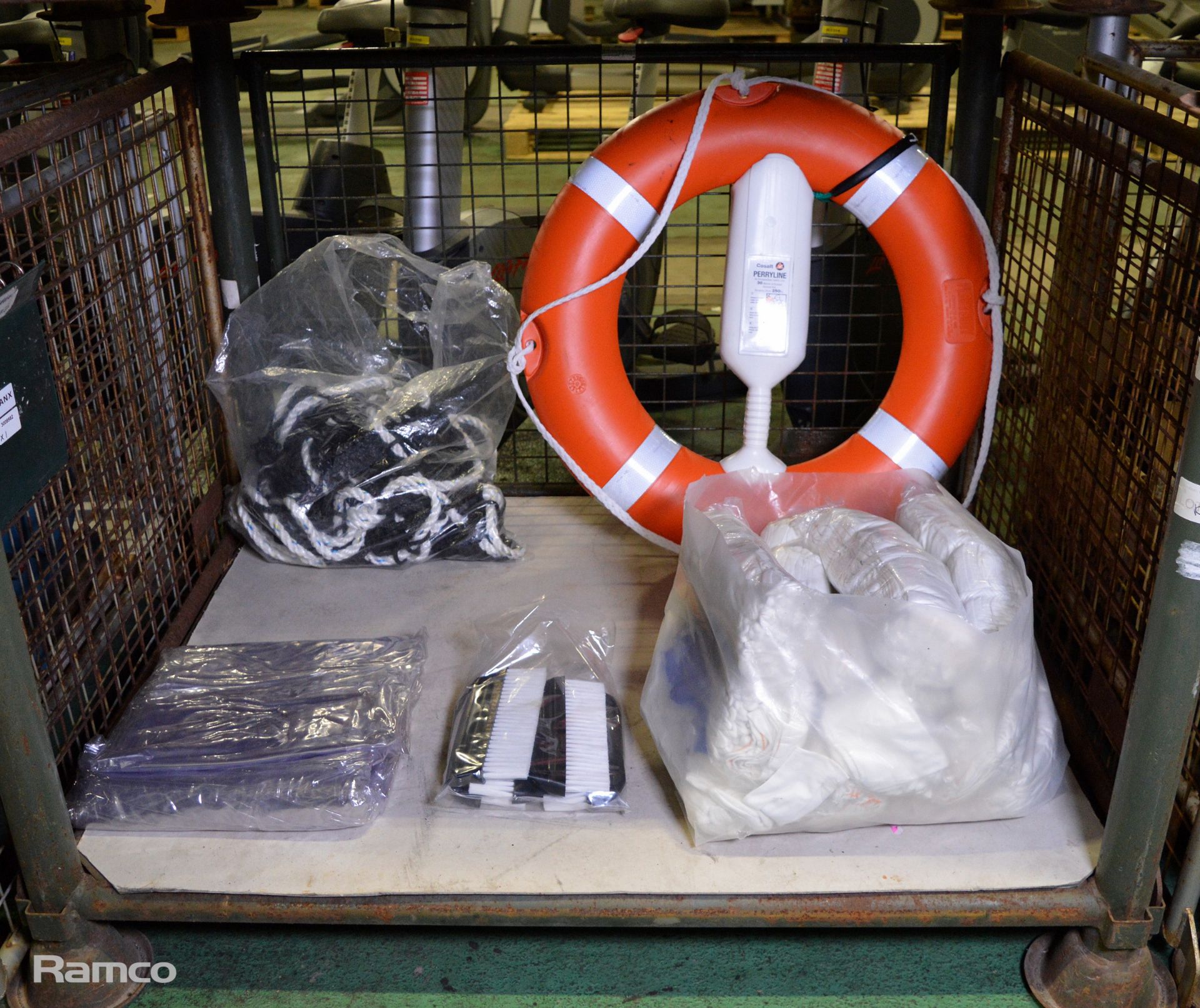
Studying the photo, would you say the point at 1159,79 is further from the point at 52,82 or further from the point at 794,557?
the point at 52,82

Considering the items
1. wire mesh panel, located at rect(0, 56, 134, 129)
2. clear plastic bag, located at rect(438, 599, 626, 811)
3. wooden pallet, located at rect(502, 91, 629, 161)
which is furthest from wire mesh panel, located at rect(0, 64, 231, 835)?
wooden pallet, located at rect(502, 91, 629, 161)

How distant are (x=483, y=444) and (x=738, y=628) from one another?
707mm

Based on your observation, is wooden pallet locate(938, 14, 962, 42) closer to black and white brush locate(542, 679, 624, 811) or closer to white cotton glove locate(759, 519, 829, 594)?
white cotton glove locate(759, 519, 829, 594)

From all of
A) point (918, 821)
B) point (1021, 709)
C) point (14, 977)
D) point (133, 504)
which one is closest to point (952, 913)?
point (918, 821)

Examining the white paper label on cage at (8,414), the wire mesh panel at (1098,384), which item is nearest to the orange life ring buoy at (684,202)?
the wire mesh panel at (1098,384)

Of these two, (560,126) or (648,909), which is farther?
(560,126)

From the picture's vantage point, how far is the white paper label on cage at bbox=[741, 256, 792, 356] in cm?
165

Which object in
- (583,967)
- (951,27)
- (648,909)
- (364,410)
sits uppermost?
(951,27)

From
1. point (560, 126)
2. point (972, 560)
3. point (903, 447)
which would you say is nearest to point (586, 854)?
point (972, 560)

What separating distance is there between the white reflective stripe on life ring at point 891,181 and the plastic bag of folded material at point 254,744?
882mm

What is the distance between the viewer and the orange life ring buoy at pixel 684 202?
158 centimetres

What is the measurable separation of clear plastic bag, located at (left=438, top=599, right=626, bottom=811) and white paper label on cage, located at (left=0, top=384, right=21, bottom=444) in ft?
1.86

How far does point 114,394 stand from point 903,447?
3.55 ft

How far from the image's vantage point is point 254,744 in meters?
1.31
